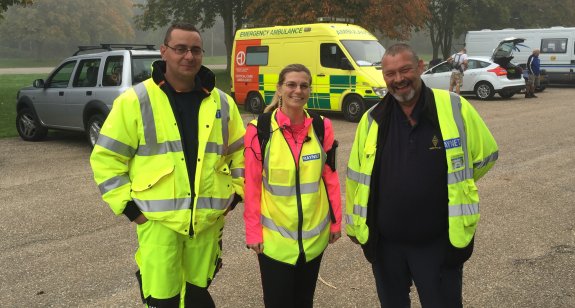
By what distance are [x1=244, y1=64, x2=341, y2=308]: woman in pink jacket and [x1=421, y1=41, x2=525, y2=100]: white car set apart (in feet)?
54.1

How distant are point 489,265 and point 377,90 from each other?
8261 millimetres

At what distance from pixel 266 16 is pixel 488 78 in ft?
31.9

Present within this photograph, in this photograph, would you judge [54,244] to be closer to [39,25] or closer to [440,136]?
[440,136]

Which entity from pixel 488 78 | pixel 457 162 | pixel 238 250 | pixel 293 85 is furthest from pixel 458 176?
pixel 488 78

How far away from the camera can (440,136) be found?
7.91 ft

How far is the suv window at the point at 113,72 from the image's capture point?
845 centimetres

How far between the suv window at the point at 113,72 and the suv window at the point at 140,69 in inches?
8.8

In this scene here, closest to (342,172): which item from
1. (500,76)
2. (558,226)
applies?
(558,226)

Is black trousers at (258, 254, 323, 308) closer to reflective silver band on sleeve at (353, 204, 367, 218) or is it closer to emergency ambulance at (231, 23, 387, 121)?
reflective silver band on sleeve at (353, 204, 367, 218)

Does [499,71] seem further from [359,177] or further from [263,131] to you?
[263,131]

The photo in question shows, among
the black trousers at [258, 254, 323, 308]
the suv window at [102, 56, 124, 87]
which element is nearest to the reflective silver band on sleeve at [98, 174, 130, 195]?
the black trousers at [258, 254, 323, 308]

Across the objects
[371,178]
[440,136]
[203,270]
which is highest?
[440,136]

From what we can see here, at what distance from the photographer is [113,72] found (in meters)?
8.57

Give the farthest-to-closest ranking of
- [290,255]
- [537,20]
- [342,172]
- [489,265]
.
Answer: [537,20] → [342,172] → [489,265] → [290,255]
